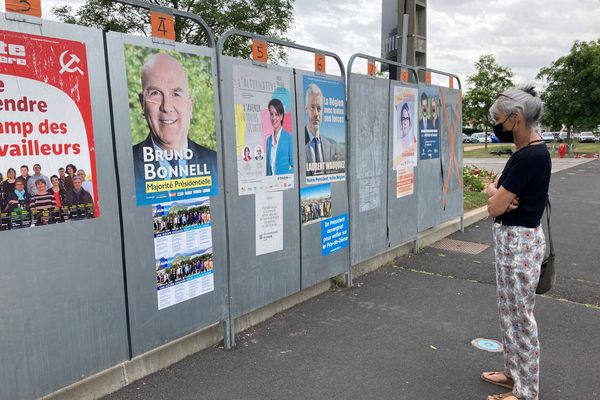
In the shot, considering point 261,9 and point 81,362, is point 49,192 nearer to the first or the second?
point 81,362

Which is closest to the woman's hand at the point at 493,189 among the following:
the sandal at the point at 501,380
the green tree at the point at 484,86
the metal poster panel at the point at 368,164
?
the sandal at the point at 501,380

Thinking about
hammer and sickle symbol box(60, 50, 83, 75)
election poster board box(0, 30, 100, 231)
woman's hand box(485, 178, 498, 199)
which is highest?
hammer and sickle symbol box(60, 50, 83, 75)

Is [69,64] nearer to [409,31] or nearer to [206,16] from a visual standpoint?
[409,31]

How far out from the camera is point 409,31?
25.9 feet

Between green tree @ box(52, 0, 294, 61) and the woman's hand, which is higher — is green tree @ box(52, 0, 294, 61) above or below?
above

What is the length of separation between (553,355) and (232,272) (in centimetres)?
260

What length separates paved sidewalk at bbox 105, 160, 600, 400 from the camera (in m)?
3.25

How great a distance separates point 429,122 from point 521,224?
3.95m

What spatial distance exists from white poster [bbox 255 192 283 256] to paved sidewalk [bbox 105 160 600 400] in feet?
2.42

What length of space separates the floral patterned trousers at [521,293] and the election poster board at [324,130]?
203cm

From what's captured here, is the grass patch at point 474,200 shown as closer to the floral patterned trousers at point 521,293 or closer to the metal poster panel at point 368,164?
the metal poster panel at point 368,164

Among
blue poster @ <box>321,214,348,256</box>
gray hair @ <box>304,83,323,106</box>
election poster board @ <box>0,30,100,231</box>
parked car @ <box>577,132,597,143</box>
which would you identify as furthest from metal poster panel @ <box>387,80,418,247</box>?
parked car @ <box>577,132,597,143</box>

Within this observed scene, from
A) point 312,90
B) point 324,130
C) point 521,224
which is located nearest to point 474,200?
point 324,130

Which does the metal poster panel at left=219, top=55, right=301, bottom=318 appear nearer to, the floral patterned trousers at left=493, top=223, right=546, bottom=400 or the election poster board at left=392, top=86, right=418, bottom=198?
the floral patterned trousers at left=493, top=223, right=546, bottom=400
